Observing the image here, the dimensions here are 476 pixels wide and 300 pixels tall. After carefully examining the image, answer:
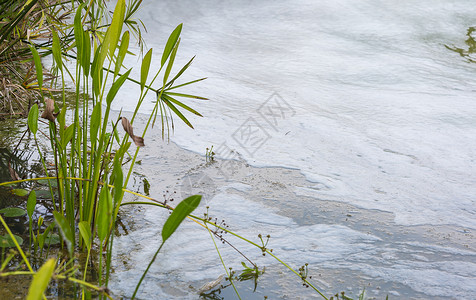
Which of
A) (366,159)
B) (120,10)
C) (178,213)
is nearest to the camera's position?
(178,213)

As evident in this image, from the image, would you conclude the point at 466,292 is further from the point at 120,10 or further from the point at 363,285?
the point at 120,10

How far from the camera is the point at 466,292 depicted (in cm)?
144

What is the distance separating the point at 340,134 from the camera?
8.82 ft

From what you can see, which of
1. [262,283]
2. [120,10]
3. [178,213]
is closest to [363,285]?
[262,283]

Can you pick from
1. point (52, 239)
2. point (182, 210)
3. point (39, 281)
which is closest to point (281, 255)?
point (52, 239)

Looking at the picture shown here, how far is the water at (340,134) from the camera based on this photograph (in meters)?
1.57

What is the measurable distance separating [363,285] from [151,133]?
1.45m

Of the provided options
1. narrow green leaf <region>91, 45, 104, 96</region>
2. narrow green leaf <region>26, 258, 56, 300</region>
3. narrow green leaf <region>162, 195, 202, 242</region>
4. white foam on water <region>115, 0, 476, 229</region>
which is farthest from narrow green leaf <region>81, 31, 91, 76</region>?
white foam on water <region>115, 0, 476, 229</region>

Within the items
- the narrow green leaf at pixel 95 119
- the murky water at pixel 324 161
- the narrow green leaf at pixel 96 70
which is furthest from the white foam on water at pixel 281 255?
the narrow green leaf at pixel 96 70

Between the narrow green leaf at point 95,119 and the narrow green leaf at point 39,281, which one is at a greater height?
the narrow green leaf at point 95,119

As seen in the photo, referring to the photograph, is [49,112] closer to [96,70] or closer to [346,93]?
[96,70]

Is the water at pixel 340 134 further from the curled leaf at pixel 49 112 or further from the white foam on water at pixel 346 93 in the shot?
the curled leaf at pixel 49 112

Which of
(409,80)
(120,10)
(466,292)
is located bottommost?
(466,292)

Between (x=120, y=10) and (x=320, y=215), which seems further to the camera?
(x=320, y=215)
